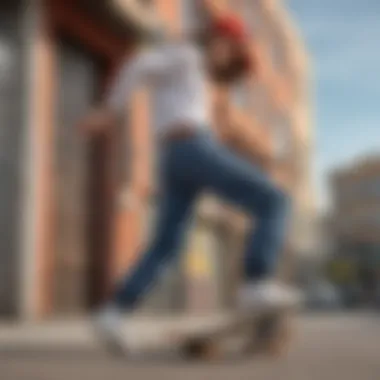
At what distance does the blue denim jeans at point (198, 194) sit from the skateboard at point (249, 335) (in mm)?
149

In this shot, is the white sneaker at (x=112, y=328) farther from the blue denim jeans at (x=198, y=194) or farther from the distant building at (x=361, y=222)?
the distant building at (x=361, y=222)

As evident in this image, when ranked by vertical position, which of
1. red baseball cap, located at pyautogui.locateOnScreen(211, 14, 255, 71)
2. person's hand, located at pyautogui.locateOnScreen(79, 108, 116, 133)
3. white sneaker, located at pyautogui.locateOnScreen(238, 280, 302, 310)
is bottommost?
white sneaker, located at pyautogui.locateOnScreen(238, 280, 302, 310)

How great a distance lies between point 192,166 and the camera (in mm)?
3205

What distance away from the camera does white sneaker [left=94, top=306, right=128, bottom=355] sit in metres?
3.17

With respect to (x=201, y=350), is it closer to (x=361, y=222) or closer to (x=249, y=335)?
(x=249, y=335)

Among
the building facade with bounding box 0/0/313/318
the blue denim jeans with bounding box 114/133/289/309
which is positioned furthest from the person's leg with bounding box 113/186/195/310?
the building facade with bounding box 0/0/313/318

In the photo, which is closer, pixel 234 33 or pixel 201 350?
pixel 201 350

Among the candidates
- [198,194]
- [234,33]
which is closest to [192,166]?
[198,194]

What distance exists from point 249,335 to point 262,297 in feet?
0.58

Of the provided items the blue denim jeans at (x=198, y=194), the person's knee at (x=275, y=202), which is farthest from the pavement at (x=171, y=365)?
the person's knee at (x=275, y=202)

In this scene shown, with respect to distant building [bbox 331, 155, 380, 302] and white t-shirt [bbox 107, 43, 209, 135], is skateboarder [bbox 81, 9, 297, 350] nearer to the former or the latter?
white t-shirt [bbox 107, 43, 209, 135]

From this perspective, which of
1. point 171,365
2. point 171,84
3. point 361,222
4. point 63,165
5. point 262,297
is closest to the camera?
point 171,365

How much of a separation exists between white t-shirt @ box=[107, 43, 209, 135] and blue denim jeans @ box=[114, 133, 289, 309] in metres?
0.10

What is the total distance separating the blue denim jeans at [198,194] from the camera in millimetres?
3146
